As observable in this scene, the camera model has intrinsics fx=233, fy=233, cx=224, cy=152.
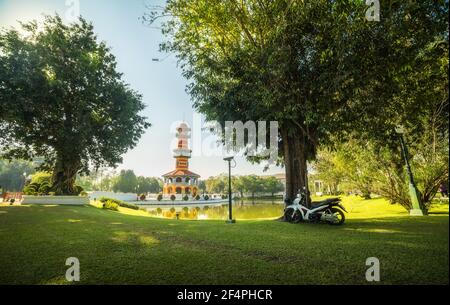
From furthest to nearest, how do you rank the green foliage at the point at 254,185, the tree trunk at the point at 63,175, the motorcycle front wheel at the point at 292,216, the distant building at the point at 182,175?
1. the green foliage at the point at 254,185
2. the distant building at the point at 182,175
3. the tree trunk at the point at 63,175
4. the motorcycle front wheel at the point at 292,216

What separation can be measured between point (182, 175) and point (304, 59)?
42.8 metres

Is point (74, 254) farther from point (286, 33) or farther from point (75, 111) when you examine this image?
point (75, 111)

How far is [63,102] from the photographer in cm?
1808

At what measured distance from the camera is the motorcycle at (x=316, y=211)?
28.4 feet

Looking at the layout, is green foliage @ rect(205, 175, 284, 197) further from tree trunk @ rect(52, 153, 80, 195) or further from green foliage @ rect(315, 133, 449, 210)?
tree trunk @ rect(52, 153, 80, 195)

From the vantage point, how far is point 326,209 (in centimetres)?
882

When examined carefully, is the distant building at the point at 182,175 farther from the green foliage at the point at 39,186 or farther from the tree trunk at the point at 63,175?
the tree trunk at the point at 63,175

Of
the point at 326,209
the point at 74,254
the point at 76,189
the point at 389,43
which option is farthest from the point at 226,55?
the point at 76,189

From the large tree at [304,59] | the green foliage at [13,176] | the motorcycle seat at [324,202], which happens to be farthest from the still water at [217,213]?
the green foliage at [13,176]

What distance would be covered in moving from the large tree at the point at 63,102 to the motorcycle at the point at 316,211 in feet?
53.0

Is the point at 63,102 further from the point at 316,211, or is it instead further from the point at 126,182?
the point at 126,182

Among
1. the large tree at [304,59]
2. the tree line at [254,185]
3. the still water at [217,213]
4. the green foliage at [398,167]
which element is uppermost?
the large tree at [304,59]

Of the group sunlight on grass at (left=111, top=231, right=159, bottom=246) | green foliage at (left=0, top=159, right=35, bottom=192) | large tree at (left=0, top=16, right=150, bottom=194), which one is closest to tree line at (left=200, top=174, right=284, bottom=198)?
large tree at (left=0, top=16, right=150, bottom=194)

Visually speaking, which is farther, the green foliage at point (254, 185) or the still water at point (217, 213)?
the green foliage at point (254, 185)
